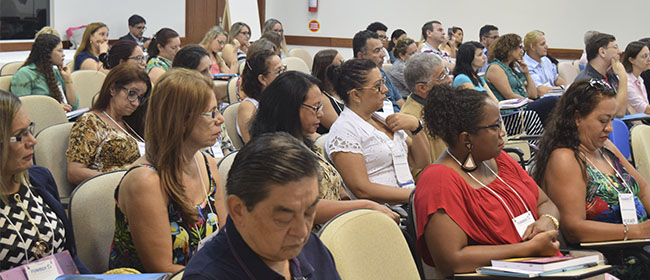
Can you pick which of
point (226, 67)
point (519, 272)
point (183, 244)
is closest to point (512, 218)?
point (519, 272)

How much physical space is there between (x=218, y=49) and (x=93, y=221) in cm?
605

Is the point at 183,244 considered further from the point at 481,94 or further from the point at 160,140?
the point at 481,94

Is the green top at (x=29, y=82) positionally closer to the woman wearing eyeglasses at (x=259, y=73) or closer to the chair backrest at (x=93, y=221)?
the woman wearing eyeglasses at (x=259, y=73)

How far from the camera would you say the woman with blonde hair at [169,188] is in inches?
86.0

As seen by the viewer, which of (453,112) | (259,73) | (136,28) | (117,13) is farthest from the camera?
(117,13)

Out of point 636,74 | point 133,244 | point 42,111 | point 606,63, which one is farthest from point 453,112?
point 636,74

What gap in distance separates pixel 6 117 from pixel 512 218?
187 centimetres

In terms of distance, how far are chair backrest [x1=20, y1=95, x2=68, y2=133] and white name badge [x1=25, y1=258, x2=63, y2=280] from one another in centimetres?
214

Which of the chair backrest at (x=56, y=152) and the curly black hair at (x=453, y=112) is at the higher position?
the curly black hair at (x=453, y=112)

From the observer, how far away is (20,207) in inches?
91.4

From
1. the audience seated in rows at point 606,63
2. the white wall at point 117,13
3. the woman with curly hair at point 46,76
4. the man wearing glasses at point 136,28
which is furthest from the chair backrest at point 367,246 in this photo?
the man wearing glasses at point 136,28

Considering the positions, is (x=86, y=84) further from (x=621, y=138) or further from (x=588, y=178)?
(x=588, y=178)

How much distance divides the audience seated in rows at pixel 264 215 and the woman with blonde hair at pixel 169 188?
74 cm

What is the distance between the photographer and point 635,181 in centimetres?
319
